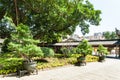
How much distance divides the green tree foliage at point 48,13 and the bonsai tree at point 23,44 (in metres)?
5.16

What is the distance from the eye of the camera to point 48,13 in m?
19.5

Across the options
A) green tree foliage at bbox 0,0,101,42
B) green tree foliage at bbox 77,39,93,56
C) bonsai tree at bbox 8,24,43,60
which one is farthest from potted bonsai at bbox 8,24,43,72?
Result: green tree foliage at bbox 77,39,93,56

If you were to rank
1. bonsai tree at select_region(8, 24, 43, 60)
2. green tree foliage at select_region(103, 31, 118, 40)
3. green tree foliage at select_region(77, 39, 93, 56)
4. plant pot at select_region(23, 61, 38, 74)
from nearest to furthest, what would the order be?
1. bonsai tree at select_region(8, 24, 43, 60)
2. plant pot at select_region(23, 61, 38, 74)
3. green tree foliage at select_region(77, 39, 93, 56)
4. green tree foliage at select_region(103, 31, 118, 40)

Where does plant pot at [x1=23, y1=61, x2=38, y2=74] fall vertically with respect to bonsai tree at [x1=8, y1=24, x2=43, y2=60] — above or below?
below

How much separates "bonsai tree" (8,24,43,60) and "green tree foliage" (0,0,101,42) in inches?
203

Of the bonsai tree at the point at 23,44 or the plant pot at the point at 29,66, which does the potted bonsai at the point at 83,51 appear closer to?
the bonsai tree at the point at 23,44

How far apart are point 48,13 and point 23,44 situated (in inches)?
276

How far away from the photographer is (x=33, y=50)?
13227mm

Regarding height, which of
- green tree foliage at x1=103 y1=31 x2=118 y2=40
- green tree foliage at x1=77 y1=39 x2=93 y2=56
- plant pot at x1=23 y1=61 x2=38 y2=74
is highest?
green tree foliage at x1=103 y1=31 x2=118 y2=40

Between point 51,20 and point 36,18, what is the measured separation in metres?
2.27

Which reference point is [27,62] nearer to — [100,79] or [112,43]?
[100,79]

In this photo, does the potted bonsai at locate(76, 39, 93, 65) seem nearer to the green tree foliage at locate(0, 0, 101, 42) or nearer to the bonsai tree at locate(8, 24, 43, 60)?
the green tree foliage at locate(0, 0, 101, 42)

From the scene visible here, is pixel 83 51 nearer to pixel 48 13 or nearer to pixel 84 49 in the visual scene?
pixel 84 49

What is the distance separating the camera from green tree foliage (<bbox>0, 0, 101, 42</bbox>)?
18906 mm
